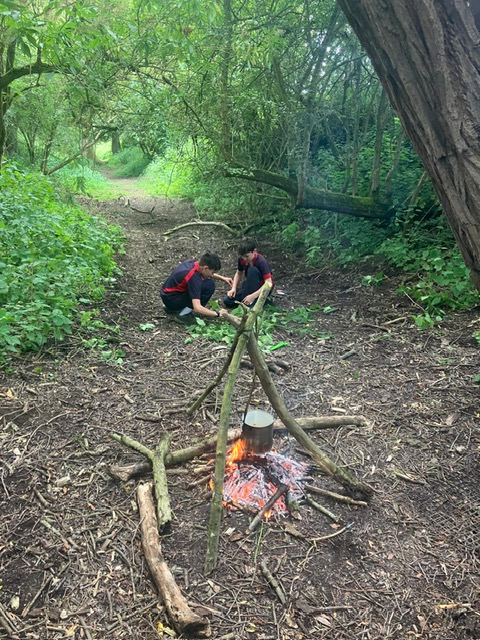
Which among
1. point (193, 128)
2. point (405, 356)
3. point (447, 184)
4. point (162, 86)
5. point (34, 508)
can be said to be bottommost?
point (34, 508)

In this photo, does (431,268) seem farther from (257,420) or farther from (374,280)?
(257,420)

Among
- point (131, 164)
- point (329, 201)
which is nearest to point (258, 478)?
point (329, 201)

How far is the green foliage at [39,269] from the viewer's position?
13.6 feet

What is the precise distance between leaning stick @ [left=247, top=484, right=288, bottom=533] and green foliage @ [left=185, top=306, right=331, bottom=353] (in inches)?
79.0

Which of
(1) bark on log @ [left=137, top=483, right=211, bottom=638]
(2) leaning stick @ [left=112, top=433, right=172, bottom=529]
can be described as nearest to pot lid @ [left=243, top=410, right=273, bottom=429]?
(2) leaning stick @ [left=112, top=433, right=172, bottom=529]

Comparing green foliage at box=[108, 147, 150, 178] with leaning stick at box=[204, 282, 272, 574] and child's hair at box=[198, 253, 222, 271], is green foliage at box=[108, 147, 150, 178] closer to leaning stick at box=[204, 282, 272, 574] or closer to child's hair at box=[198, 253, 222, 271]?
child's hair at box=[198, 253, 222, 271]

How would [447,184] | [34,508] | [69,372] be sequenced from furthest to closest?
[69,372] < [34,508] < [447,184]

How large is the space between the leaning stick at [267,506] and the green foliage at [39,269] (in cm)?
247

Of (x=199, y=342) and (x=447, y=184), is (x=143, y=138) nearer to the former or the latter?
(x=199, y=342)

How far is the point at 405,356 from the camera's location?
→ 4.27m

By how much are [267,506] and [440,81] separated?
2.23 m

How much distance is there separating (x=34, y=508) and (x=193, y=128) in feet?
24.9

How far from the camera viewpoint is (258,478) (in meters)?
2.72

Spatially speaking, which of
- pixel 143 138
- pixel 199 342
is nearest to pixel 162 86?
pixel 143 138
